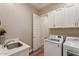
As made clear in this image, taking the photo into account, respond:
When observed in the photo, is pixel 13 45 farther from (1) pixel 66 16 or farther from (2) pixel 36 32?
(1) pixel 66 16

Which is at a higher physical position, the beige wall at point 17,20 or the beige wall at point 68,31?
the beige wall at point 17,20

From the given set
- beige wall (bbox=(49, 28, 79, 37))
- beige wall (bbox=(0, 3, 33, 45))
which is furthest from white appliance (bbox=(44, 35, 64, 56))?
beige wall (bbox=(0, 3, 33, 45))

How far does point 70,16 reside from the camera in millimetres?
1879

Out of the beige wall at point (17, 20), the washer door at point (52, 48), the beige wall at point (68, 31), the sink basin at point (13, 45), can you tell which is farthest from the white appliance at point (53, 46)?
the sink basin at point (13, 45)

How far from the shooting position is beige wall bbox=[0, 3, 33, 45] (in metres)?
1.29

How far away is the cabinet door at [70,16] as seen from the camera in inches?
71.9

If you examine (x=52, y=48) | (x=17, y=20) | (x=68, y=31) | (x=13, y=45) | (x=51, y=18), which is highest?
A: (x=51, y=18)

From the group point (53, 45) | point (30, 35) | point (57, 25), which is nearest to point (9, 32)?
point (30, 35)

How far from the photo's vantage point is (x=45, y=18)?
1.55m

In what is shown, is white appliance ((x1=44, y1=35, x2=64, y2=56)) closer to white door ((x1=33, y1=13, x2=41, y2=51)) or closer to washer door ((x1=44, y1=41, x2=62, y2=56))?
washer door ((x1=44, y1=41, x2=62, y2=56))

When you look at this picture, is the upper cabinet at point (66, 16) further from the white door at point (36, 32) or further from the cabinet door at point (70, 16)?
the white door at point (36, 32)

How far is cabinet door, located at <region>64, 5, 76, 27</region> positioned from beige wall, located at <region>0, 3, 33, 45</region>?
0.99 meters

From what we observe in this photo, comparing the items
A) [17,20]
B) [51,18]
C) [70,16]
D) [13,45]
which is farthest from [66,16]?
[13,45]

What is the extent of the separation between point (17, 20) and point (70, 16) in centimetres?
131
